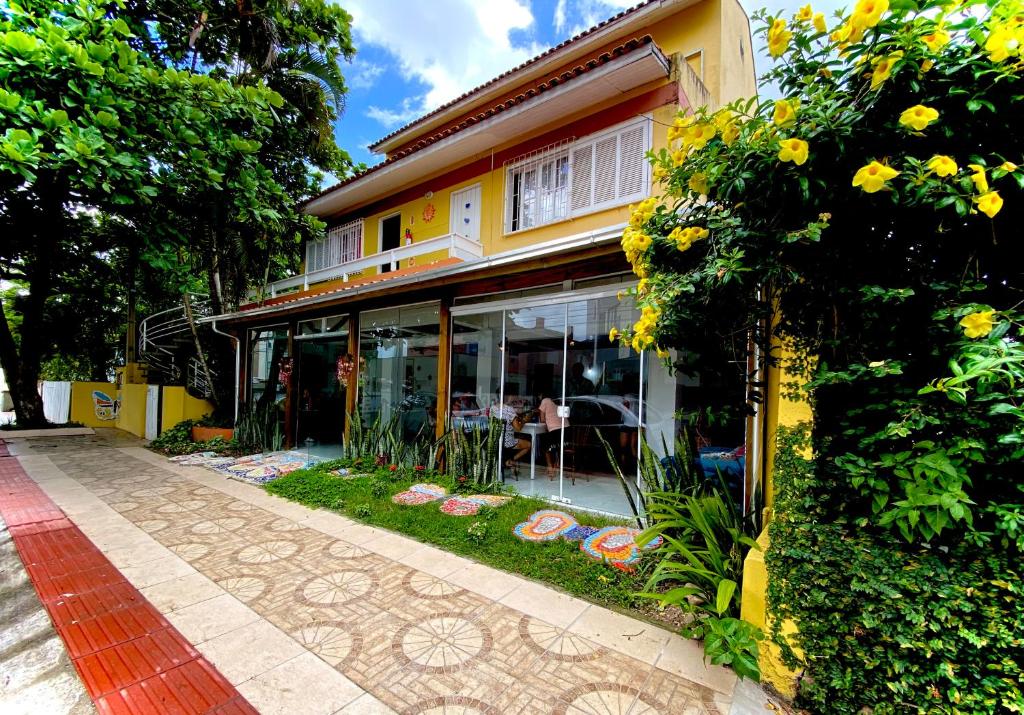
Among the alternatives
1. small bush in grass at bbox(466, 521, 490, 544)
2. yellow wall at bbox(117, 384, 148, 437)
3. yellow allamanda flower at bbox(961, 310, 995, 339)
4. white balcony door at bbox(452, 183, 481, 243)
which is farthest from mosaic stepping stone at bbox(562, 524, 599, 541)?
yellow wall at bbox(117, 384, 148, 437)

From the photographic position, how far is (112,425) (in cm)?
1415

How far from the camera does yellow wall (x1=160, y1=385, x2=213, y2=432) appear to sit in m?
10.7

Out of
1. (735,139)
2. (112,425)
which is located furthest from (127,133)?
(112,425)

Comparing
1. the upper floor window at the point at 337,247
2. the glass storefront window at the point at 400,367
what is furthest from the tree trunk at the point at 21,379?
the glass storefront window at the point at 400,367

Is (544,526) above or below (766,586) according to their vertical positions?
below

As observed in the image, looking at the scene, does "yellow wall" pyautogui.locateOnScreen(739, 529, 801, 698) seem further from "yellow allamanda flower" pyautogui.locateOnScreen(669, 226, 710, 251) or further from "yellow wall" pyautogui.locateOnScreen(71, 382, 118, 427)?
"yellow wall" pyautogui.locateOnScreen(71, 382, 118, 427)

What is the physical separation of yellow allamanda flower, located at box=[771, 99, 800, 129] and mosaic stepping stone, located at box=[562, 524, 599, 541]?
11.9ft

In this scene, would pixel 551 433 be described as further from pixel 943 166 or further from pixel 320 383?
pixel 320 383

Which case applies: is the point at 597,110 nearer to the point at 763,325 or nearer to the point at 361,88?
the point at 763,325

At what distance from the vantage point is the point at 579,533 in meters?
4.21

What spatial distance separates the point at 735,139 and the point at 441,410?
5234 millimetres

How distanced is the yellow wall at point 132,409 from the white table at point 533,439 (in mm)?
12087

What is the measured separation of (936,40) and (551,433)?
192 inches

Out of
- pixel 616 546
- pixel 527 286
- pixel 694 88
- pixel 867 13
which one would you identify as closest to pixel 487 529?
pixel 616 546
